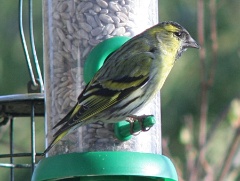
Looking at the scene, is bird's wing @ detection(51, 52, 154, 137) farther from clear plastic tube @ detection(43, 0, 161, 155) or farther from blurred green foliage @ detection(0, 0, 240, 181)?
blurred green foliage @ detection(0, 0, 240, 181)

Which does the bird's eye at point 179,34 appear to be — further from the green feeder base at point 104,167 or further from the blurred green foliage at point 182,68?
the blurred green foliage at point 182,68

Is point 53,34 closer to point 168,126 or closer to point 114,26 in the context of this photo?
point 114,26

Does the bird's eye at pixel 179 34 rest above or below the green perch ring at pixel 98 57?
above

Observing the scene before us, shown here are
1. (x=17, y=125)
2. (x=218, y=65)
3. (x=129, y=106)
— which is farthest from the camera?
(x=218, y=65)

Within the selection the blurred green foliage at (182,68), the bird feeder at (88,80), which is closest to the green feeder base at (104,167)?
the bird feeder at (88,80)

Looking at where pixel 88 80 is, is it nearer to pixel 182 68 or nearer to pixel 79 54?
pixel 79 54

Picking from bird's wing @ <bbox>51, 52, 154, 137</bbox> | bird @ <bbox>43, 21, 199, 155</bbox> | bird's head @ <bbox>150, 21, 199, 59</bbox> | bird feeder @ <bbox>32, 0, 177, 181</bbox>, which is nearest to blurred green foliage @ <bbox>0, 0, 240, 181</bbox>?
bird's head @ <bbox>150, 21, 199, 59</bbox>

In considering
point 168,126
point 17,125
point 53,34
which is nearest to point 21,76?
point 17,125
